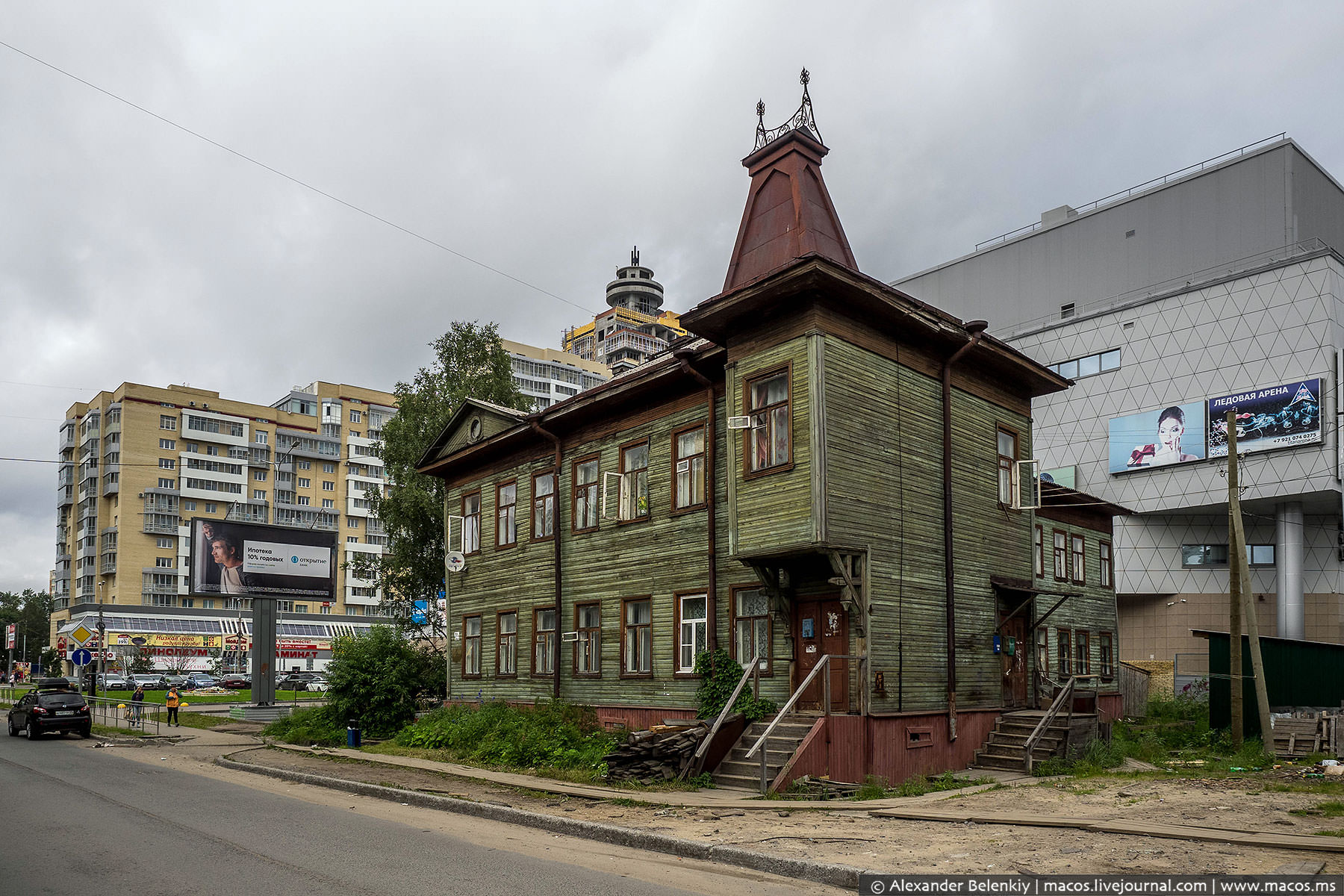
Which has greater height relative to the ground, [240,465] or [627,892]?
[240,465]

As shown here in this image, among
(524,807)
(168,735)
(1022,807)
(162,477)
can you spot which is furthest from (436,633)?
(162,477)

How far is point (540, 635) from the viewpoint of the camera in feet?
81.0

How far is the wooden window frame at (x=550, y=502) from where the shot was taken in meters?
24.2

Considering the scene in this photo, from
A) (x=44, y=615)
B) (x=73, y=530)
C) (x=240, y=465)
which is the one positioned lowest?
(x=44, y=615)

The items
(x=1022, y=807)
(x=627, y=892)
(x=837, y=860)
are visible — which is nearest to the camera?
(x=627, y=892)

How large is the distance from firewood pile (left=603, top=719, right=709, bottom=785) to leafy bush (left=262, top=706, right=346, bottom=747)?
1223 cm

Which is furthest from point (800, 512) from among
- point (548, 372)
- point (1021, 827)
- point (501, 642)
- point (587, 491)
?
point (548, 372)

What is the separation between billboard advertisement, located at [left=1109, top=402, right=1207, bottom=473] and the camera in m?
47.4

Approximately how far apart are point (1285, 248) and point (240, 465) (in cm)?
10164

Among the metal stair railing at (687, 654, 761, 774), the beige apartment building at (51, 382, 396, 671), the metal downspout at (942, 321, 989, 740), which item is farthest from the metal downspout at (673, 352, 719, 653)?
the beige apartment building at (51, 382, 396, 671)

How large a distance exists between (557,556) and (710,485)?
19.6 feet

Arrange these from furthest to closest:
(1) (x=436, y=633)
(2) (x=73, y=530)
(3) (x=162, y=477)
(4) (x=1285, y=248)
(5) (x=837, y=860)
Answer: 1. (2) (x=73, y=530)
2. (3) (x=162, y=477)
3. (4) (x=1285, y=248)
4. (1) (x=436, y=633)
5. (5) (x=837, y=860)

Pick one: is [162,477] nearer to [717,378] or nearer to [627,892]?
[717,378]

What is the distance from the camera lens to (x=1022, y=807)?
1270 cm
